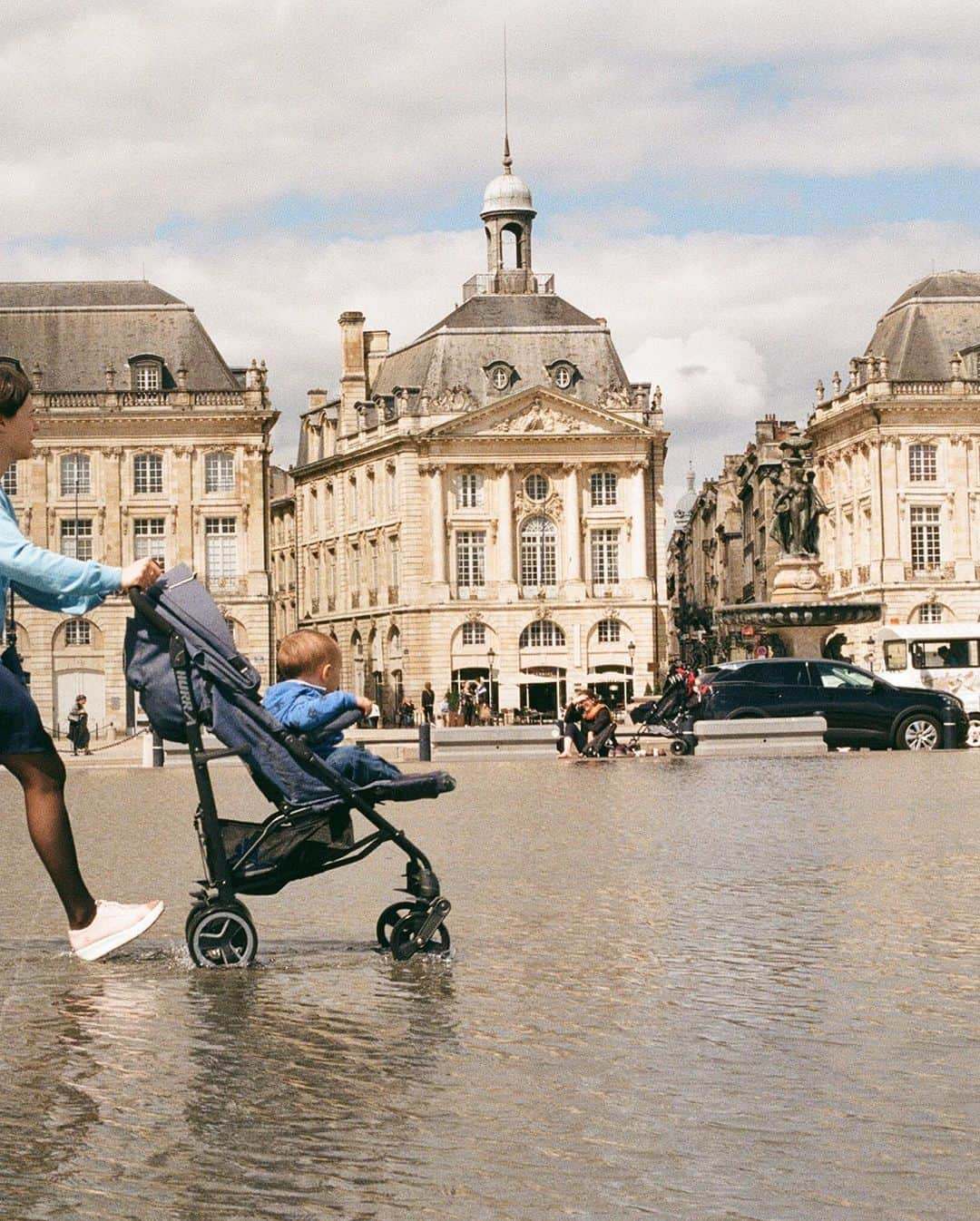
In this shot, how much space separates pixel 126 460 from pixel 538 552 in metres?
18.1

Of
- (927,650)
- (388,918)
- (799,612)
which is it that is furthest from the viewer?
(927,650)

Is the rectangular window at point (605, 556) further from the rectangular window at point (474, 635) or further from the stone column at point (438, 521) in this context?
the stone column at point (438, 521)

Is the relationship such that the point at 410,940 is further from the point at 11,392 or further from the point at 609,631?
the point at 609,631

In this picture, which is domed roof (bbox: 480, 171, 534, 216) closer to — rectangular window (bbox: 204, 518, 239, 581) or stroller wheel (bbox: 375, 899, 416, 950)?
rectangular window (bbox: 204, 518, 239, 581)

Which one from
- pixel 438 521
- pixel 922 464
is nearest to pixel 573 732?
pixel 922 464

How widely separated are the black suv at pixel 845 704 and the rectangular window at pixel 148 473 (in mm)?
47448

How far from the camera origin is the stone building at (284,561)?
362 ft

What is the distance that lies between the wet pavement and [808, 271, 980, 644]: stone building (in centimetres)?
7232

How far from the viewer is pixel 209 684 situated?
848cm

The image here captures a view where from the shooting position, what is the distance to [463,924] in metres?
10.1

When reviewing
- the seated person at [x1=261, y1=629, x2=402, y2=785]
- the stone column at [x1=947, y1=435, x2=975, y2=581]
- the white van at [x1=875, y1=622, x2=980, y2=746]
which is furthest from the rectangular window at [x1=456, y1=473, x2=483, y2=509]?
the seated person at [x1=261, y1=629, x2=402, y2=785]

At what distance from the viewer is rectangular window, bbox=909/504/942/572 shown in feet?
278

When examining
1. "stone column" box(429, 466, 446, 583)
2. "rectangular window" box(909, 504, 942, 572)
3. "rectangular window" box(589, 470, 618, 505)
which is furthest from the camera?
"rectangular window" box(589, 470, 618, 505)

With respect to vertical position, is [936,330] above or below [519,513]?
above
